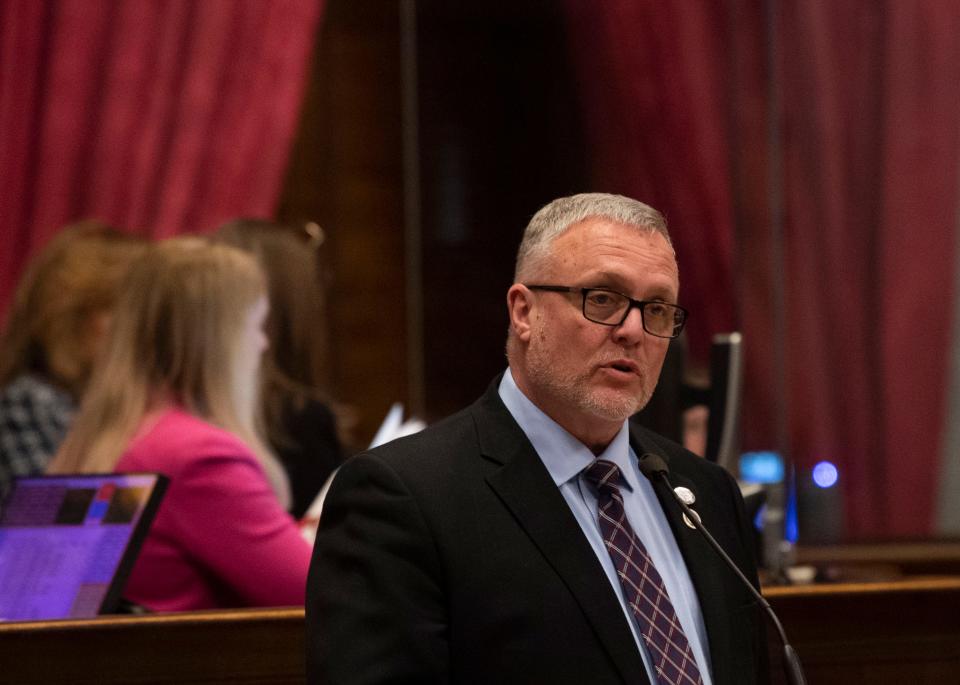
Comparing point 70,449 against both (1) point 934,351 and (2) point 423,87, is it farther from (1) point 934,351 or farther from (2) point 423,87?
(1) point 934,351

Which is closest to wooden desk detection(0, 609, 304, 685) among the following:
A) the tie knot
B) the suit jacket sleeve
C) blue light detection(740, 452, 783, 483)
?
the suit jacket sleeve

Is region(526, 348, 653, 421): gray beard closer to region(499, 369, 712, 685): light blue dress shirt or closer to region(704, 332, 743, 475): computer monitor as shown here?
region(499, 369, 712, 685): light blue dress shirt

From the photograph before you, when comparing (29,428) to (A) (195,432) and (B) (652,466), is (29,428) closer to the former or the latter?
(A) (195,432)

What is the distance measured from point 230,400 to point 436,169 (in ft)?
8.39

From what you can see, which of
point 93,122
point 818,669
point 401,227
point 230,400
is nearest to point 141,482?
point 230,400

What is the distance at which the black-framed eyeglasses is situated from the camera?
6.68 feet

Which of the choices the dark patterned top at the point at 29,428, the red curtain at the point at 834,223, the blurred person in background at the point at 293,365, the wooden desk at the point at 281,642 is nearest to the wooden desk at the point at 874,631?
the wooden desk at the point at 281,642

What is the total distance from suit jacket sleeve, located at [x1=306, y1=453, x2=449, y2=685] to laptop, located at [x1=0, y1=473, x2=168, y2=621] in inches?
29.5

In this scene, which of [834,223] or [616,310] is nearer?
[616,310]

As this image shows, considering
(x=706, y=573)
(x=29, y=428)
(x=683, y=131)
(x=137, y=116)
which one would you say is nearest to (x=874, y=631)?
(x=706, y=573)

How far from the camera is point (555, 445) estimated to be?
204cm

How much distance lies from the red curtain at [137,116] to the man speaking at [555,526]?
277 cm

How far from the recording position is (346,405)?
5.28 m

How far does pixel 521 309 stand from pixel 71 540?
103 cm
